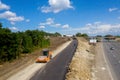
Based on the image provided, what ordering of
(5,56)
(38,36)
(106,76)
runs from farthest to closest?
1. (38,36)
2. (5,56)
3. (106,76)

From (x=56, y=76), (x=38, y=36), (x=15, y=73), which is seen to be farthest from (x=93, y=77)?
(x=38, y=36)

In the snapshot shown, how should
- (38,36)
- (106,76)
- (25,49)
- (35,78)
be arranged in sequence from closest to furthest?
(35,78), (106,76), (25,49), (38,36)

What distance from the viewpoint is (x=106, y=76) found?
38.8m

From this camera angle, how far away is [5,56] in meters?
50.2

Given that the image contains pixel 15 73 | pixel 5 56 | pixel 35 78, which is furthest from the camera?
pixel 5 56

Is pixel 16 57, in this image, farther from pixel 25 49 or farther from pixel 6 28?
pixel 25 49

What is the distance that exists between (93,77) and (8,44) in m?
21.7

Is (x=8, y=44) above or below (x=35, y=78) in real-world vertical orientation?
above

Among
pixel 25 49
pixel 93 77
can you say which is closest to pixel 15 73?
pixel 93 77

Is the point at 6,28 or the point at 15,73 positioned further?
the point at 6,28

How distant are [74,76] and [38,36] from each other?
5420cm

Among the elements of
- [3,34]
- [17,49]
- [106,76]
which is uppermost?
[3,34]

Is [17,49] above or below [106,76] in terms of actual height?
above

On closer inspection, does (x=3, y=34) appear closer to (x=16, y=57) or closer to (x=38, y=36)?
(x=16, y=57)
